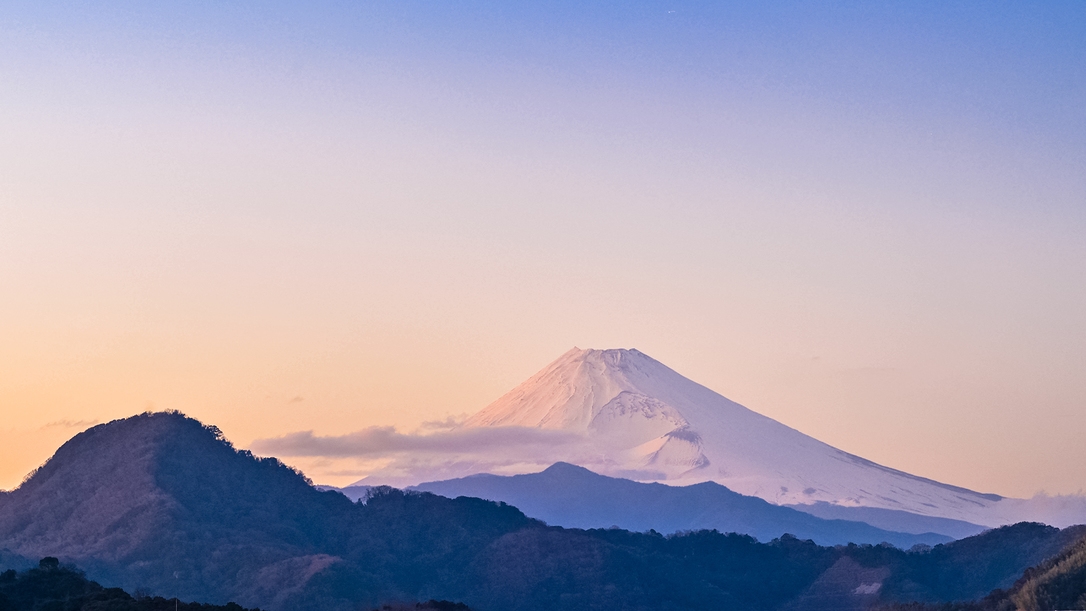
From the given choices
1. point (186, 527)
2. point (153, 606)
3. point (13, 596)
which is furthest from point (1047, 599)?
point (186, 527)

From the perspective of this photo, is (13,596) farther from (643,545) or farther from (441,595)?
(643,545)

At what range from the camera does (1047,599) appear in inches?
1720

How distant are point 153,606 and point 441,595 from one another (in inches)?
2307

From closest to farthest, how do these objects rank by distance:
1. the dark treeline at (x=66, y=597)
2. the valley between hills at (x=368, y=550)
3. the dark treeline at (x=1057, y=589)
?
1. the dark treeline at (x=1057, y=589)
2. the dark treeline at (x=66, y=597)
3. the valley between hills at (x=368, y=550)

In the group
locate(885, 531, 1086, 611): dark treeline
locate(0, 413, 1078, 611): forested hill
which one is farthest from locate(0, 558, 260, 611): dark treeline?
locate(0, 413, 1078, 611): forested hill

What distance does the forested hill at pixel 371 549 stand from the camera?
97.3 m

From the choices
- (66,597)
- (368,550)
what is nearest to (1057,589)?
(66,597)

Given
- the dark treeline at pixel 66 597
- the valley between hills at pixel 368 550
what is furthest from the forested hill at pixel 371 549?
the dark treeline at pixel 66 597

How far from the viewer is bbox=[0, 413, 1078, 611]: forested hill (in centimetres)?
9731

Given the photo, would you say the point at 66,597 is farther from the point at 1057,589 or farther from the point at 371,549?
the point at 371,549

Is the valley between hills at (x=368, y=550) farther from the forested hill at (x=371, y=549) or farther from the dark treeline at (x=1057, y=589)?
the dark treeline at (x=1057, y=589)

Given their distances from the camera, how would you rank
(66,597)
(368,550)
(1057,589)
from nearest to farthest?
(1057,589)
(66,597)
(368,550)

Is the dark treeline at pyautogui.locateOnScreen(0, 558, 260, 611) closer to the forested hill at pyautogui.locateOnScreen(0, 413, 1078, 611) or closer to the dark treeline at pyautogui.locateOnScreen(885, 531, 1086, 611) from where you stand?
the dark treeline at pyautogui.locateOnScreen(885, 531, 1086, 611)

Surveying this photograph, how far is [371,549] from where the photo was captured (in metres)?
115
